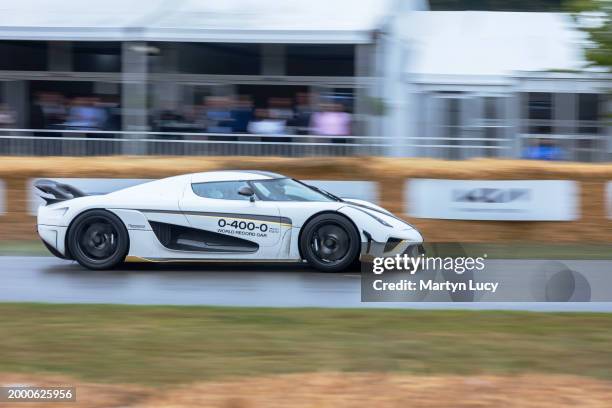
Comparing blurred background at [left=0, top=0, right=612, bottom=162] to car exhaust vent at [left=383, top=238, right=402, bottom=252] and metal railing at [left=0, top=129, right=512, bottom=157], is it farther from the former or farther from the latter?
car exhaust vent at [left=383, top=238, right=402, bottom=252]

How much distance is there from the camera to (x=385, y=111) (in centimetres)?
1677

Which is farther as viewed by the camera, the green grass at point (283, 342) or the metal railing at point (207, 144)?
the metal railing at point (207, 144)

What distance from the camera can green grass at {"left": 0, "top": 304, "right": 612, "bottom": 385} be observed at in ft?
19.2

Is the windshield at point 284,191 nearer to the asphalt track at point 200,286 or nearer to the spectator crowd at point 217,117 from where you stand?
the asphalt track at point 200,286

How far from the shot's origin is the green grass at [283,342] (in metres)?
5.87

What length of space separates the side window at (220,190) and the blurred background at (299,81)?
5.64 metres

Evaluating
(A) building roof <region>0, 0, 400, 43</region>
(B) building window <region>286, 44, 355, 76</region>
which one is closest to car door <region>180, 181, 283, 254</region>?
(A) building roof <region>0, 0, 400, 43</region>

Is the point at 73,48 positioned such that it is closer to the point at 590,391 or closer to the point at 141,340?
the point at 141,340

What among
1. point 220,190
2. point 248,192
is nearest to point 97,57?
point 220,190

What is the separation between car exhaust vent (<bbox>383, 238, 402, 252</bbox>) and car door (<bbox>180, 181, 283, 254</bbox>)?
1160 millimetres

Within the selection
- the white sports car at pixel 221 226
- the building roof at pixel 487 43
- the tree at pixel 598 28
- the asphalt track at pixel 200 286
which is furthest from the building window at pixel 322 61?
the white sports car at pixel 221 226

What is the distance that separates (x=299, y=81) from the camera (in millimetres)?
20266

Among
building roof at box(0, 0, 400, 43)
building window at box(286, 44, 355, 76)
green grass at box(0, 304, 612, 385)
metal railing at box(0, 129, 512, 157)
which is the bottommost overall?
green grass at box(0, 304, 612, 385)

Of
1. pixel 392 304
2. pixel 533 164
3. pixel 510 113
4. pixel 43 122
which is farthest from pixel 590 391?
pixel 43 122
